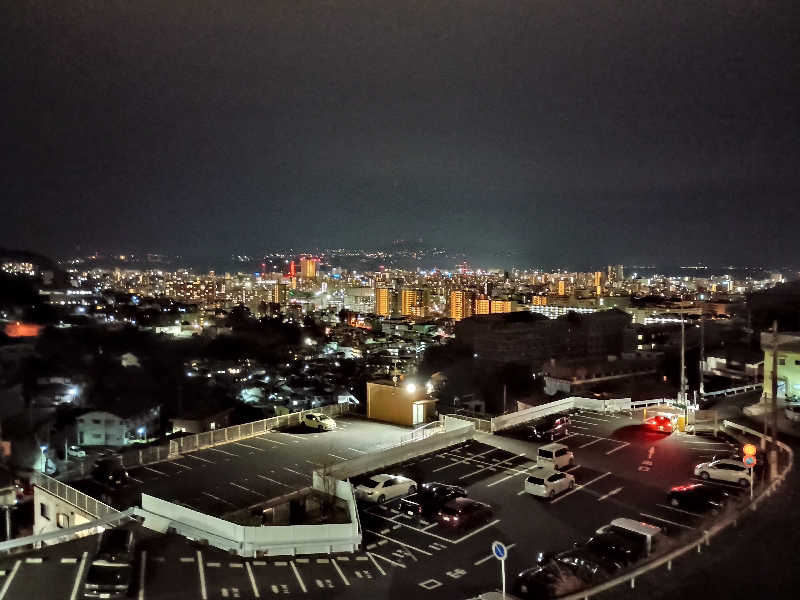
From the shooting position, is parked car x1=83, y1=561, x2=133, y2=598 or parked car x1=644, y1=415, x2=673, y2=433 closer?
parked car x1=83, y1=561, x2=133, y2=598

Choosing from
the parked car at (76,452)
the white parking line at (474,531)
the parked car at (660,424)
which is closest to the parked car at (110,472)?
the white parking line at (474,531)

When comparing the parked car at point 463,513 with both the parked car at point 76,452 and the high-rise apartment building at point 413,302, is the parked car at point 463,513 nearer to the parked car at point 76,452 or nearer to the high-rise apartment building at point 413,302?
the parked car at point 76,452

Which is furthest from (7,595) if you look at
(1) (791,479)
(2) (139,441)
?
(2) (139,441)

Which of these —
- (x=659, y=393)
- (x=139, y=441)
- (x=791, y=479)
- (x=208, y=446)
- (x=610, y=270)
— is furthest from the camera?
(x=610, y=270)

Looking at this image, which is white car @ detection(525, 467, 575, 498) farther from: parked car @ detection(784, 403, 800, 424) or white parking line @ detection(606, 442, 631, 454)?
parked car @ detection(784, 403, 800, 424)

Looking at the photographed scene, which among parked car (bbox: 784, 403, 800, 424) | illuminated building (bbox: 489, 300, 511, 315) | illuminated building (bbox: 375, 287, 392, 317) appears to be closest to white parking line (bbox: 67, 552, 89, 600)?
parked car (bbox: 784, 403, 800, 424)

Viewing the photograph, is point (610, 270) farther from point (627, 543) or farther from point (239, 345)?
point (627, 543)
